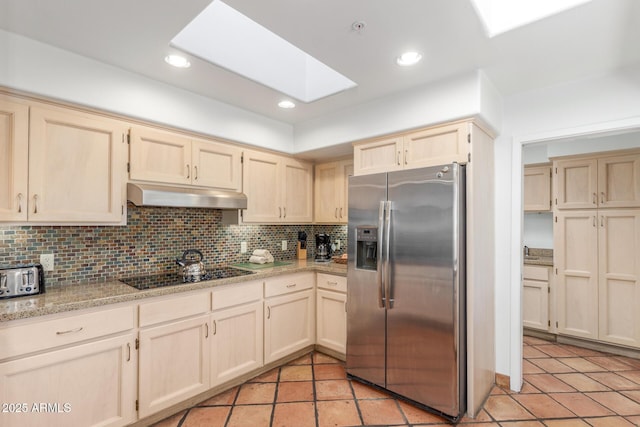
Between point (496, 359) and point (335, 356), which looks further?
point (335, 356)

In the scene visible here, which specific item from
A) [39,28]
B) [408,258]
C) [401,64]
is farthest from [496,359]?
[39,28]

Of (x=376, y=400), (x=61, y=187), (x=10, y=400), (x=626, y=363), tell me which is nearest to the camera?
(x=10, y=400)

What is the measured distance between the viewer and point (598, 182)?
11.2ft

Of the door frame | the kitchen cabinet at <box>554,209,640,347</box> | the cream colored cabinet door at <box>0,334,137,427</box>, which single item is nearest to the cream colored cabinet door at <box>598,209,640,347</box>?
the kitchen cabinet at <box>554,209,640,347</box>

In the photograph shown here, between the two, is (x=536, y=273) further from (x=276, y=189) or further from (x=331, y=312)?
(x=276, y=189)

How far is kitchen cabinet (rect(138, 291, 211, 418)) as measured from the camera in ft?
6.75

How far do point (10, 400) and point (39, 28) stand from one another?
1.98m

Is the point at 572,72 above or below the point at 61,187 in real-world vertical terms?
above

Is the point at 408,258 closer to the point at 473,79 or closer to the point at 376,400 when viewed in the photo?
the point at 376,400

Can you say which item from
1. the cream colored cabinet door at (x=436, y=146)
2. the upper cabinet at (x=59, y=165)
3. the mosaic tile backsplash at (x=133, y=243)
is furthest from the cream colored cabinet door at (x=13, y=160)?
the cream colored cabinet door at (x=436, y=146)

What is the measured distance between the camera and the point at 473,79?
2.22m

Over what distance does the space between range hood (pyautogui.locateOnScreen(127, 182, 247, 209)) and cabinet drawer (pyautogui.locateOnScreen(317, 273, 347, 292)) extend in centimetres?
105

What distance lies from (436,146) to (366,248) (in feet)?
3.22

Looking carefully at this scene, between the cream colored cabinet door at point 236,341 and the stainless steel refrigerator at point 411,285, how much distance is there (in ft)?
2.72
